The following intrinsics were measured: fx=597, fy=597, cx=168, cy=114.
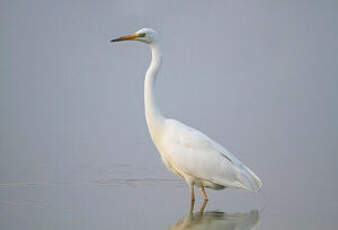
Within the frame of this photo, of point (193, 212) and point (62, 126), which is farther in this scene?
point (62, 126)

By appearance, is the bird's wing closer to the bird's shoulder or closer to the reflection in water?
the bird's shoulder

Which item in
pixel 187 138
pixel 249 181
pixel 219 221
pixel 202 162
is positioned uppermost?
pixel 187 138

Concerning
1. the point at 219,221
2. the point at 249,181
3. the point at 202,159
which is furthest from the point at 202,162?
the point at 219,221

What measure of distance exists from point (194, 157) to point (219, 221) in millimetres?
753

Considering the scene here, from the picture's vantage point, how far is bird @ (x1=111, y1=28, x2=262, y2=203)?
5.16 meters

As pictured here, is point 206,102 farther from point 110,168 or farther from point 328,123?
point 110,168

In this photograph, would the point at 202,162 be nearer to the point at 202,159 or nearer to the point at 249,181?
the point at 202,159

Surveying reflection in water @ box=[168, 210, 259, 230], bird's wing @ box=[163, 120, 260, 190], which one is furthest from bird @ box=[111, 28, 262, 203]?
reflection in water @ box=[168, 210, 259, 230]

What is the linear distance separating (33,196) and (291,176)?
8.76ft

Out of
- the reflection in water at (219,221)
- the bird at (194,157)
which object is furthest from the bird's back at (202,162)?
the reflection in water at (219,221)

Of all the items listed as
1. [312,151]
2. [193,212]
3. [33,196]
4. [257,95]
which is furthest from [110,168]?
[257,95]

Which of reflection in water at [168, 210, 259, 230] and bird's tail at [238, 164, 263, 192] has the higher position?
bird's tail at [238, 164, 263, 192]

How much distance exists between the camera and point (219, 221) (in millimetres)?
4672

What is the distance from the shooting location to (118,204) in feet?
17.2
